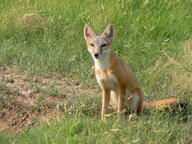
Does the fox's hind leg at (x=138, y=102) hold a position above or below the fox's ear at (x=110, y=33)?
below

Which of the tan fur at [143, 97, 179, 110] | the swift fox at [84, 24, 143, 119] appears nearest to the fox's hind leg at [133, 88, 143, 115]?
the swift fox at [84, 24, 143, 119]

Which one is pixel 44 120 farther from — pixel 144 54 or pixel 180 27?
pixel 180 27

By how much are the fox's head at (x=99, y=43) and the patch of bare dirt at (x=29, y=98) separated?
74 centimetres

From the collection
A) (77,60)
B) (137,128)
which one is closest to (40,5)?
(77,60)

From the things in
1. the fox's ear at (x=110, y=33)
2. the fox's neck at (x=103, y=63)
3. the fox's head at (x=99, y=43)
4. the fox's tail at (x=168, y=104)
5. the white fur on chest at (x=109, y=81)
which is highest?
the fox's ear at (x=110, y=33)

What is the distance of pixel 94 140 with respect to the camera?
618cm

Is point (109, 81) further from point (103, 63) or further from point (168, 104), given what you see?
point (168, 104)

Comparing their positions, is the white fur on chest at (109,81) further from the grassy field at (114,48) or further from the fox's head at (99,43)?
the grassy field at (114,48)

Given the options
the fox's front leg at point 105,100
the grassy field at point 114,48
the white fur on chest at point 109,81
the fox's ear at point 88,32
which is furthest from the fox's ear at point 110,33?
the grassy field at point 114,48

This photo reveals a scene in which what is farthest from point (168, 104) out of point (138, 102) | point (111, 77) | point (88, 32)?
point (88, 32)

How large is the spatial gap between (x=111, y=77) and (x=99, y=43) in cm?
42

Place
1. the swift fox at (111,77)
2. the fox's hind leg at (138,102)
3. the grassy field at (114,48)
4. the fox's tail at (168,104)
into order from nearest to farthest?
the grassy field at (114,48), the fox's tail at (168,104), the swift fox at (111,77), the fox's hind leg at (138,102)

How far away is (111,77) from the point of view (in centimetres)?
732

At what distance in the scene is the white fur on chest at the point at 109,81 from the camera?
Result: 24.0 ft
